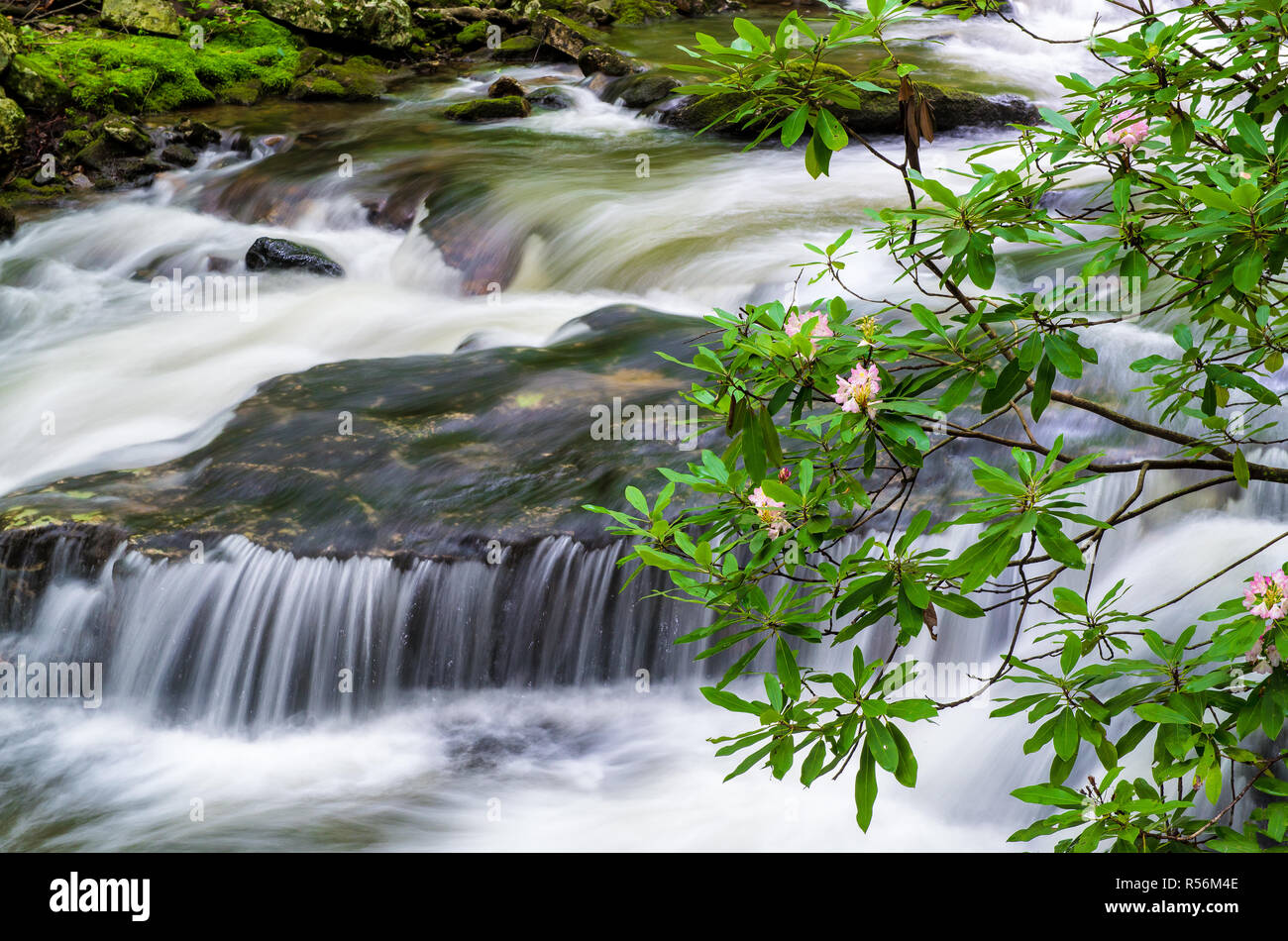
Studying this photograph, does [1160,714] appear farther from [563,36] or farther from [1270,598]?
[563,36]

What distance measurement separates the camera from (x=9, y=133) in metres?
11.3

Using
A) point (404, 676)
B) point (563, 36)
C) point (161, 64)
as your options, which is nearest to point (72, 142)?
point (161, 64)

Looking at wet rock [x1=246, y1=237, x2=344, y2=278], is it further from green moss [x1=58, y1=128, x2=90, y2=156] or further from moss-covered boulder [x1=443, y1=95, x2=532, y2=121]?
green moss [x1=58, y1=128, x2=90, y2=156]

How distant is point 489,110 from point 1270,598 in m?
11.6

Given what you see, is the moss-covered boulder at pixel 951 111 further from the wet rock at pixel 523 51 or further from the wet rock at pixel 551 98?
the wet rock at pixel 523 51

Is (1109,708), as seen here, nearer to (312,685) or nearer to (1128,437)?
(1128,437)

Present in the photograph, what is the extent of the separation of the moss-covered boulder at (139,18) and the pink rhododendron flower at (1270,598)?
1540cm

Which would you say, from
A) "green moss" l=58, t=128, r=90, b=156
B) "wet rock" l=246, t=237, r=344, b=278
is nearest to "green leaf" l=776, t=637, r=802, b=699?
"wet rock" l=246, t=237, r=344, b=278

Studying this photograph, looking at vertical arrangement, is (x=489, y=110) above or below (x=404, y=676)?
above

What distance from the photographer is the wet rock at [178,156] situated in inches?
460

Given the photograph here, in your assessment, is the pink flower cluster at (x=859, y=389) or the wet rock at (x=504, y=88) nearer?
the pink flower cluster at (x=859, y=389)

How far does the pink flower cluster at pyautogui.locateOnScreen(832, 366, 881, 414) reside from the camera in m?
2.07

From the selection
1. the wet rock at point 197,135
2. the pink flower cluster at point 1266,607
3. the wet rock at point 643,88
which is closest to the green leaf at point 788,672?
the pink flower cluster at point 1266,607
